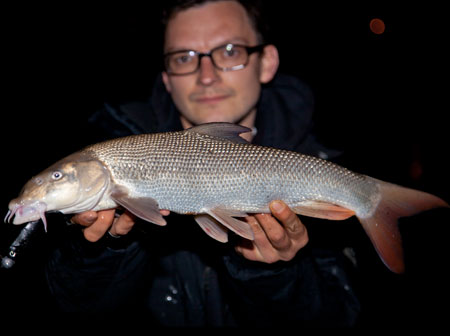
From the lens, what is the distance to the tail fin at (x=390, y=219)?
120 cm

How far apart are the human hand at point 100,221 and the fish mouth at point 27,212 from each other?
15 centimetres

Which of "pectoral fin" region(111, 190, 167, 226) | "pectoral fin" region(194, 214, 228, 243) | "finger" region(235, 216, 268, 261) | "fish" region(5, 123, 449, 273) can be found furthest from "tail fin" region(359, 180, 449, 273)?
"pectoral fin" region(111, 190, 167, 226)

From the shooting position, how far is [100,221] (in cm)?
127

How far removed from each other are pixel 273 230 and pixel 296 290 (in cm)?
52

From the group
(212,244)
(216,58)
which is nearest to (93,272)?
(212,244)

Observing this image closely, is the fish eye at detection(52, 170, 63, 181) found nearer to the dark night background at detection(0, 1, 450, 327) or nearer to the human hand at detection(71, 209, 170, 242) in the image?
the human hand at detection(71, 209, 170, 242)

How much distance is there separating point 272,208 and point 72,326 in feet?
10.1

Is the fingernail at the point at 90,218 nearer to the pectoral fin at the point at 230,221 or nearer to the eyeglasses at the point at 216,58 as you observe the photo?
the pectoral fin at the point at 230,221

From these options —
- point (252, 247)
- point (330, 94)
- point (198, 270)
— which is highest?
point (252, 247)

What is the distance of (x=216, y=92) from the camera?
1807 millimetres

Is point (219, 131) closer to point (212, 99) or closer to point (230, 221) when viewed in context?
point (230, 221)

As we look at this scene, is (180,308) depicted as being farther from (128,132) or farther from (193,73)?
(193,73)

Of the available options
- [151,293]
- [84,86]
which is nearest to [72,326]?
[151,293]

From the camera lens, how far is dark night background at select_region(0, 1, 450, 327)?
11.7 ft
